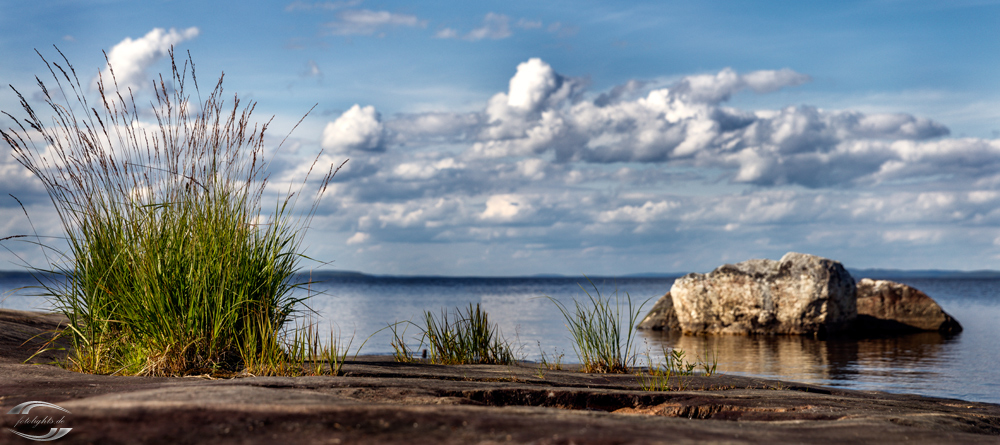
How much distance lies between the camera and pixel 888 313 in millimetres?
17453

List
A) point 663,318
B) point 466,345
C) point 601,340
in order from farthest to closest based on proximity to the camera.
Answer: point 663,318 < point 466,345 < point 601,340

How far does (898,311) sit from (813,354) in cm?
686

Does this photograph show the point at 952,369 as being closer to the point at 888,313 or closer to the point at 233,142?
the point at 888,313

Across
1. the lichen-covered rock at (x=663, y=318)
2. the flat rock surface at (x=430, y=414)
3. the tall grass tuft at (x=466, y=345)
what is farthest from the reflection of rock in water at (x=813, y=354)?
the flat rock surface at (x=430, y=414)

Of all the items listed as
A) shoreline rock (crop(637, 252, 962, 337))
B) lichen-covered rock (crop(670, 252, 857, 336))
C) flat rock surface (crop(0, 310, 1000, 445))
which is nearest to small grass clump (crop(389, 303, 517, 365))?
flat rock surface (crop(0, 310, 1000, 445))

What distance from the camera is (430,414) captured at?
2764 mm

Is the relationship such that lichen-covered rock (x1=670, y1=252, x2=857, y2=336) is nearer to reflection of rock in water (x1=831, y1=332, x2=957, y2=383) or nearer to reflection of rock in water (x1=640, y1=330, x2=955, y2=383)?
reflection of rock in water (x1=640, y1=330, x2=955, y2=383)

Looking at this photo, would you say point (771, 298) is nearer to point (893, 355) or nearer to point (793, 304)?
point (793, 304)

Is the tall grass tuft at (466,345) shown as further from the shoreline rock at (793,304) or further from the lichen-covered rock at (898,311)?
the lichen-covered rock at (898,311)

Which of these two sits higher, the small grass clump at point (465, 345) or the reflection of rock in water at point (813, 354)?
the small grass clump at point (465, 345)

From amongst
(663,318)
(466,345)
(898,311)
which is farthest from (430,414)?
(898,311)

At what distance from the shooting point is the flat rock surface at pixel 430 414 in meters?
2.50

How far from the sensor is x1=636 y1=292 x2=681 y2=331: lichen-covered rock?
1788cm

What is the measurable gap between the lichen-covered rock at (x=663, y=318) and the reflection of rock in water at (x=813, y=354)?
0.66 m
